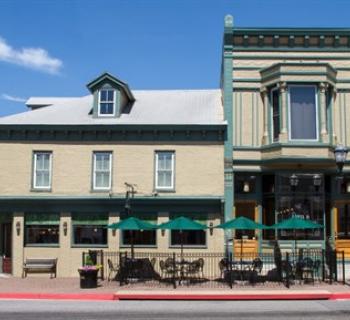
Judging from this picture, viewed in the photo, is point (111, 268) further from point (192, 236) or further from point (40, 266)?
point (192, 236)

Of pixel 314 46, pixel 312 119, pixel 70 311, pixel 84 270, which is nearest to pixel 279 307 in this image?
pixel 70 311

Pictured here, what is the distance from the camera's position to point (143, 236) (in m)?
24.8

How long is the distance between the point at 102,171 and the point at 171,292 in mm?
8392

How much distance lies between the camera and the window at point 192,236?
24516mm

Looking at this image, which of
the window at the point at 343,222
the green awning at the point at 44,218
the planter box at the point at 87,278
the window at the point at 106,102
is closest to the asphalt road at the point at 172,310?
the planter box at the point at 87,278

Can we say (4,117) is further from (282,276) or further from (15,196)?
(282,276)

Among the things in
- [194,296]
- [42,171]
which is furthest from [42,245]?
[194,296]

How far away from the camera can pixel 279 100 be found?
2444 cm

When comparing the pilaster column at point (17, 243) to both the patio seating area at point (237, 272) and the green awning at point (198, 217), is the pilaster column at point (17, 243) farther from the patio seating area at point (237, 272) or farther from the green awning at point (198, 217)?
the green awning at point (198, 217)

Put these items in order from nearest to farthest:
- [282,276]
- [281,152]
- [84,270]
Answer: [84,270], [282,276], [281,152]

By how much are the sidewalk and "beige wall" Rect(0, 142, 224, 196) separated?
5.41 metres

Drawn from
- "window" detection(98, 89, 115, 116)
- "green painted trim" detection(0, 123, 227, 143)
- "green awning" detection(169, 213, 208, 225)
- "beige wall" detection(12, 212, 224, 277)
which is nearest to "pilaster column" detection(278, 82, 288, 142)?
"green painted trim" detection(0, 123, 227, 143)

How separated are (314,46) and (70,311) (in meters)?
17.1

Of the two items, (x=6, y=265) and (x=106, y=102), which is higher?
(x=106, y=102)
